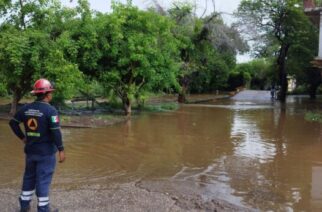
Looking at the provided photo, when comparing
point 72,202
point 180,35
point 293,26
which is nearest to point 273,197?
point 72,202

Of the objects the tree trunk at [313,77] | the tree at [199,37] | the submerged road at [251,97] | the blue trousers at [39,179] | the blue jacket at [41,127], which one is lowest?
the submerged road at [251,97]

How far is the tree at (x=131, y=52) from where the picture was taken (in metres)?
21.5

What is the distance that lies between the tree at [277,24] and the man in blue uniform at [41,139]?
3751 centimetres

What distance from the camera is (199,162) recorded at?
11.2m

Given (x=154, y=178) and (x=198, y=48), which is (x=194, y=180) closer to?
(x=154, y=178)

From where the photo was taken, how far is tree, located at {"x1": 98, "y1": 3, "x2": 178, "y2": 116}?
21.5m

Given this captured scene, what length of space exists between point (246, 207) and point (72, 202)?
269 cm

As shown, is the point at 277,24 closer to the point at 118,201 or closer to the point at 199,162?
the point at 199,162

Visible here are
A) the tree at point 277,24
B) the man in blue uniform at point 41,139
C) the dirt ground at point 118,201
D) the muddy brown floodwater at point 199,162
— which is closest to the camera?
the man in blue uniform at point 41,139

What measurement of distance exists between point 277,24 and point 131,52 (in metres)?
24.2

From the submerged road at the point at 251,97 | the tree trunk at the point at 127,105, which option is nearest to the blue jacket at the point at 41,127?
the tree trunk at the point at 127,105

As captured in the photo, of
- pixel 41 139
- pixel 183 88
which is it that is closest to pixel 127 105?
pixel 183 88

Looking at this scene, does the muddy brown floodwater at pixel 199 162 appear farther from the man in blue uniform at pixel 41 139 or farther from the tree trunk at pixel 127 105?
the tree trunk at pixel 127 105

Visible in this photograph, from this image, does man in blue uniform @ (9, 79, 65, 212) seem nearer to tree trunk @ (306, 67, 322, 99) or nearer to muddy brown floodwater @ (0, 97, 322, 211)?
muddy brown floodwater @ (0, 97, 322, 211)
